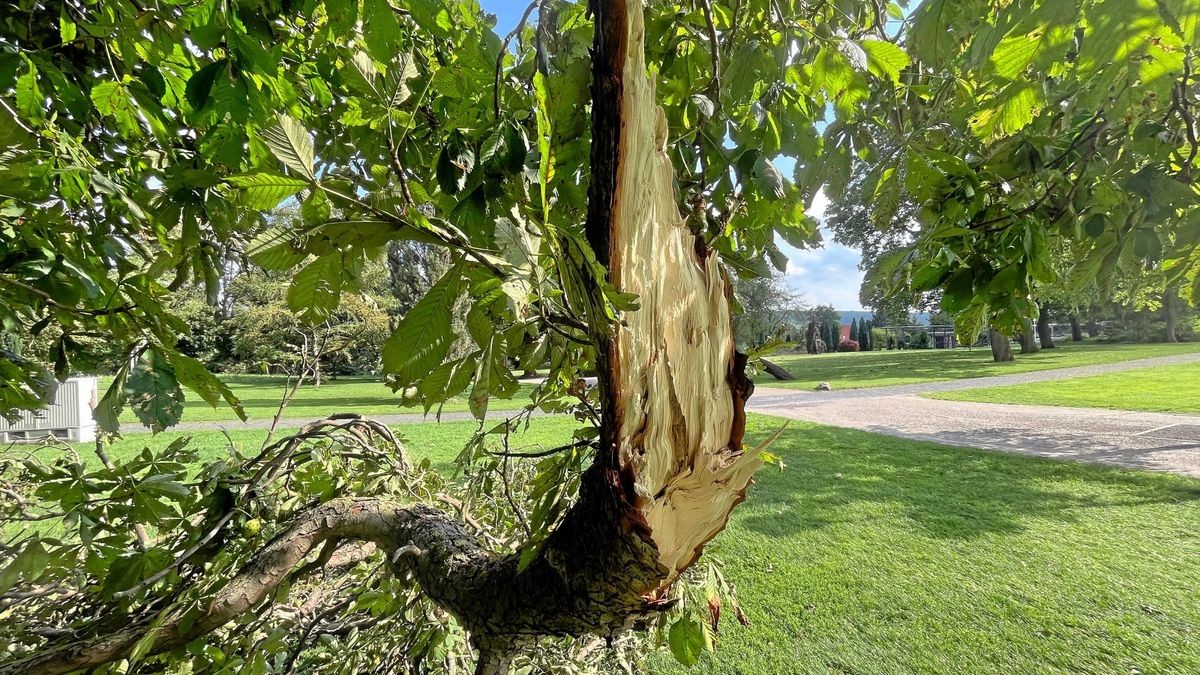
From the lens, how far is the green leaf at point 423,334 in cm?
66

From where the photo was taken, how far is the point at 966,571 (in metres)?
4.55

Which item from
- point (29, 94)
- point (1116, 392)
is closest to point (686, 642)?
point (29, 94)

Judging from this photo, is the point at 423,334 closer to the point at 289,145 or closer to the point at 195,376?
the point at 289,145

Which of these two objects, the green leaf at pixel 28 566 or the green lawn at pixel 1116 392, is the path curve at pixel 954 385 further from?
the green leaf at pixel 28 566

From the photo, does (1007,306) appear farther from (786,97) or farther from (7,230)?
(7,230)

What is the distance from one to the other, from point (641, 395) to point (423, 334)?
11.8 inches

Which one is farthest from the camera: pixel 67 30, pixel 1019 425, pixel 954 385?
pixel 954 385

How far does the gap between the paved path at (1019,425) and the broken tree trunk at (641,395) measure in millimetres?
9473

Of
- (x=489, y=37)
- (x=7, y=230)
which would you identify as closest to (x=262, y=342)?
(x=7, y=230)

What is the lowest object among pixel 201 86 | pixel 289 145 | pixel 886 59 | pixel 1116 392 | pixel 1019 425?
pixel 1019 425

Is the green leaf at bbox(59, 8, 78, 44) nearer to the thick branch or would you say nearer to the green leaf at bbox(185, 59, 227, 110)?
the green leaf at bbox(185, 59, 227, 110)

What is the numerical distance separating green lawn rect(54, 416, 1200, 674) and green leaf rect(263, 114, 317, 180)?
3035 millimetres

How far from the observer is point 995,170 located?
1.96 meters

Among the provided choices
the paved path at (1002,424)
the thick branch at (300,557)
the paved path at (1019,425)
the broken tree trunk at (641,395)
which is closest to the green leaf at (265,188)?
the broken tree trunk at (641,395)
